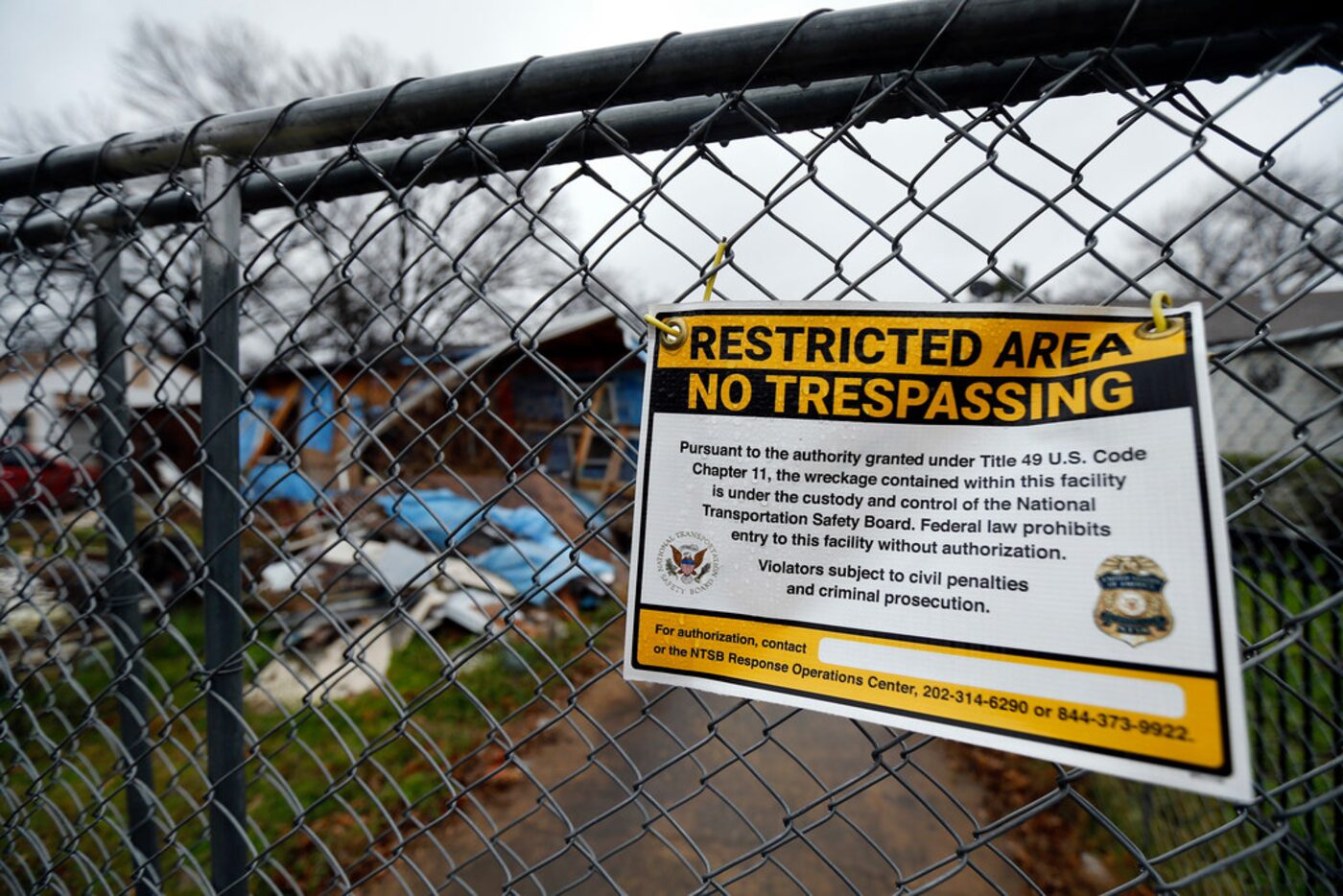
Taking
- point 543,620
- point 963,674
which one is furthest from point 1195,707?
point 543,620

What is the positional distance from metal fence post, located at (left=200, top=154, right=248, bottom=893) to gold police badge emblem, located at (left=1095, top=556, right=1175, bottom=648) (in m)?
Answer: 1.62

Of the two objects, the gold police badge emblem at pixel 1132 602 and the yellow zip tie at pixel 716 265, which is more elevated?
the yellow zip tie at pixel 716 265

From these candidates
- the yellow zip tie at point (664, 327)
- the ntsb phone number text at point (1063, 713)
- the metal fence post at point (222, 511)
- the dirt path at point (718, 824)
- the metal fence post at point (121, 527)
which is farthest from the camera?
the dirt path at point (718, 824)

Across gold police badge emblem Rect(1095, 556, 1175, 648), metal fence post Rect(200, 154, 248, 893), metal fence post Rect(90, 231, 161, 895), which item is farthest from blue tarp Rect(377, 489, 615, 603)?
gold police badge emblem Rect(1095, 556, 1175, 648)

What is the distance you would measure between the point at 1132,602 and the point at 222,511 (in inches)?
66.2

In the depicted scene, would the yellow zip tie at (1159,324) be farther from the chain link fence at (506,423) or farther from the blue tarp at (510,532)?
the blue tarp at (510,532)

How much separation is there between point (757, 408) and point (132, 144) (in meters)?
1.62

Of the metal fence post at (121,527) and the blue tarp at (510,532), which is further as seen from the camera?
the blue tarp at (510,532)

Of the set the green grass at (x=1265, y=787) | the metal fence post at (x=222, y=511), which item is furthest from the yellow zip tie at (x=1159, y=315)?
the metal fence post at (x=222, y=511)

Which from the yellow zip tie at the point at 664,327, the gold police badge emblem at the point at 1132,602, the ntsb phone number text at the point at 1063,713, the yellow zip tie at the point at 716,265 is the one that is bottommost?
the ntsb phone number text at the point at 1063,713

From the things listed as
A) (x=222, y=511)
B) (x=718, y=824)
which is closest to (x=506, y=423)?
(x=222, y=511)

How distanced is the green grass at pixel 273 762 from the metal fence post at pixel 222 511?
7 centimetres

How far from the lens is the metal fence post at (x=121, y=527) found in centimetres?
158

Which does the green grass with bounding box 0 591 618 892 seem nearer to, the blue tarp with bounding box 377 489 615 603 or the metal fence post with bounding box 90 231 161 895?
the metal fence post with bounding box 90 231 161 895
